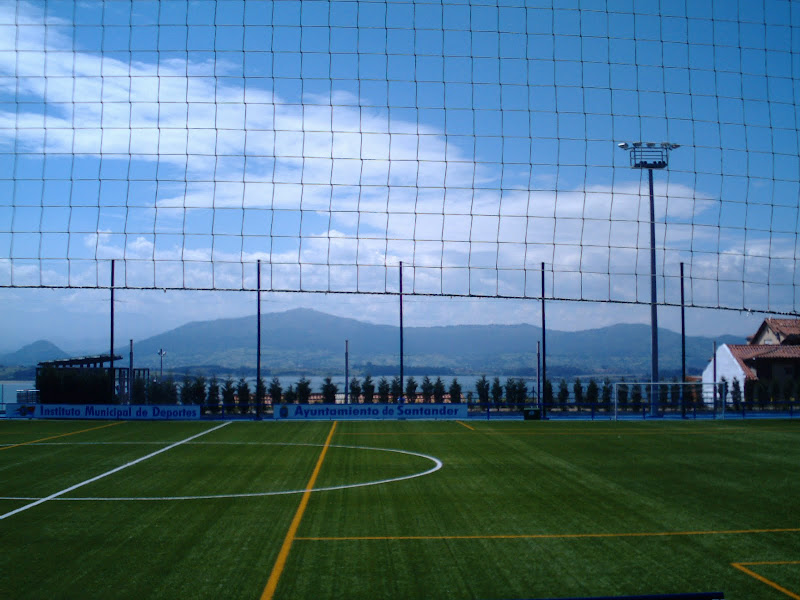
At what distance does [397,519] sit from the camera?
14.4 m

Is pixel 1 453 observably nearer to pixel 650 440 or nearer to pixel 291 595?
pixel 291 595

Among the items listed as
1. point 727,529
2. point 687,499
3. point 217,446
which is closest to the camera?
point 727,529

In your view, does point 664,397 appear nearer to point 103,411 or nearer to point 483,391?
point 483,391

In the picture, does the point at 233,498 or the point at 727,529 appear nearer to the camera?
the point at 727,529

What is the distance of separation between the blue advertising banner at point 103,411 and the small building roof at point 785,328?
2456 inches

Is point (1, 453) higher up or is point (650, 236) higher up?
point (650, 236)

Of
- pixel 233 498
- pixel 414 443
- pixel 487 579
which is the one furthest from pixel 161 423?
pixel 487 579

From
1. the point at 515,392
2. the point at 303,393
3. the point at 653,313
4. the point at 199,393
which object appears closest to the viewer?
the point at 653,313

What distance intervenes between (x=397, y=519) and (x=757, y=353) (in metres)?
72.9

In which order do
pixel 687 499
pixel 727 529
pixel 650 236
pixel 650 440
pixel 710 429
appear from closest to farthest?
pixel 727 529 < pixel 687 499 < pixel 650 440 < pixel 710 429 < pixel 650 236

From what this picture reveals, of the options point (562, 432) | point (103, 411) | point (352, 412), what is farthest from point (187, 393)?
point (562, 432)

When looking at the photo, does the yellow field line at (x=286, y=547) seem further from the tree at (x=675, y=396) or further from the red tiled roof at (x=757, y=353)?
the red tiled roof at (x=757, y=353)

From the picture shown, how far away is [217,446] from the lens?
2592 centimetres

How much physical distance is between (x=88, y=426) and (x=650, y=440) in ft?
73.5
